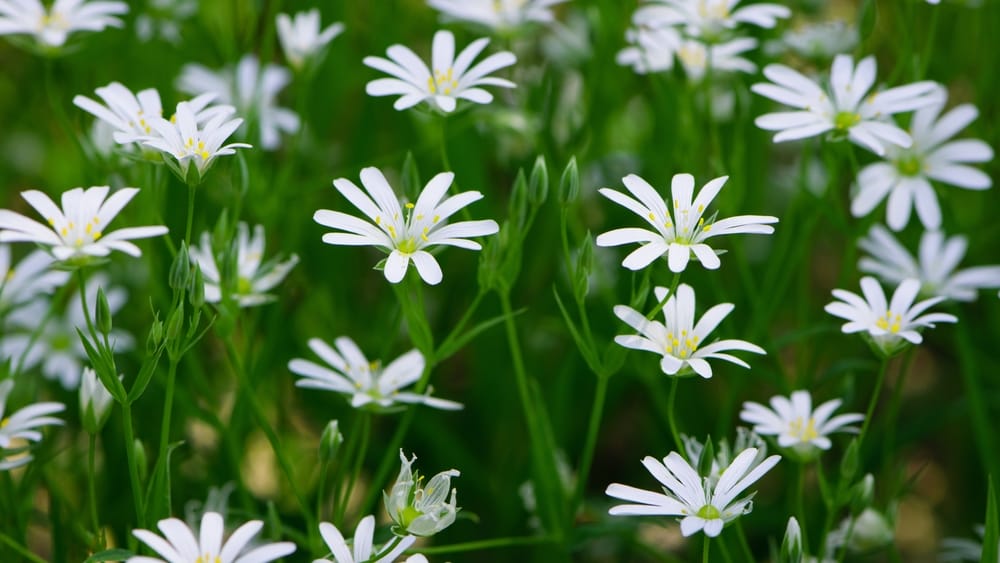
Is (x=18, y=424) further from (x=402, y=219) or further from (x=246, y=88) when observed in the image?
(x=246, y=88)

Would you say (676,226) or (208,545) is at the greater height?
(676,226)

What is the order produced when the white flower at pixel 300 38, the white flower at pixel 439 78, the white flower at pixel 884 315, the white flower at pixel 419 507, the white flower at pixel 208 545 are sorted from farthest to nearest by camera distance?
the white flower at pixel 300 38, the white flower at pixel 439 78, the white flower at pixel 884 315, the white flower at pixel 419 507, the white flower at pixel 208 545

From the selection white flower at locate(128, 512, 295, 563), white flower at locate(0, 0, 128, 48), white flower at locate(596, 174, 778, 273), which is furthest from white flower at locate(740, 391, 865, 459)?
white flower at locate(0, 0, 128, 48)

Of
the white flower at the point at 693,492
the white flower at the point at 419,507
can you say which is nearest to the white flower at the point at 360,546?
the white flower at the point at 419,507

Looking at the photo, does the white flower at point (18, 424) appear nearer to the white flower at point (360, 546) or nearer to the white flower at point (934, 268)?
the white flower at point (360, 546)

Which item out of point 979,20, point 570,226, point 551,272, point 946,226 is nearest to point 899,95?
point 946,226

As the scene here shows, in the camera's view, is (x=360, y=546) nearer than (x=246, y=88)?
Yes

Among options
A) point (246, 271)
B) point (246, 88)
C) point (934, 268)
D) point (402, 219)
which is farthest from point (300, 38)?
point (934, 268)

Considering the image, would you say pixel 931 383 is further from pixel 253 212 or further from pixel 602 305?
pixel 253 212
